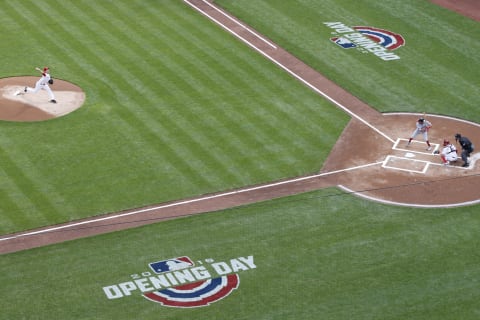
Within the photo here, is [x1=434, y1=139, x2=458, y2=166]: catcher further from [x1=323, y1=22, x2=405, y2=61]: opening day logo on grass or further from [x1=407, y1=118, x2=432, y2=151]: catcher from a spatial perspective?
[x1=323, y1=22, x2=405, y2=61]: opening day logo on grass

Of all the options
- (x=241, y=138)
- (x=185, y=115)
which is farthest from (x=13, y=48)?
(x=241, y=138)

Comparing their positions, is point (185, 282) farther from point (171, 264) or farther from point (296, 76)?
point (296, 76)

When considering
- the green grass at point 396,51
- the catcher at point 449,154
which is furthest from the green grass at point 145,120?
the catcher at point 449,154

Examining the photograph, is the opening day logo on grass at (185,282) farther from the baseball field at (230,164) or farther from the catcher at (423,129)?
the catcher at (423,129)

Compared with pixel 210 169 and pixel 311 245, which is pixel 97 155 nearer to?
pixel 210 169

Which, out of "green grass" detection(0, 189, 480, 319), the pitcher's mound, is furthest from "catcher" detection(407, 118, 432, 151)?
the pitcher's mound

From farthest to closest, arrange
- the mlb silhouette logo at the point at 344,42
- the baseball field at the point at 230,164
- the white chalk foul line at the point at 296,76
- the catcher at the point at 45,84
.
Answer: the mlb silhouette logo at the point at 344,42 < the catcher at the point at 45,84 < the white chalk foul line at the point at 296,76 < the baseball field at the point at 230,164
